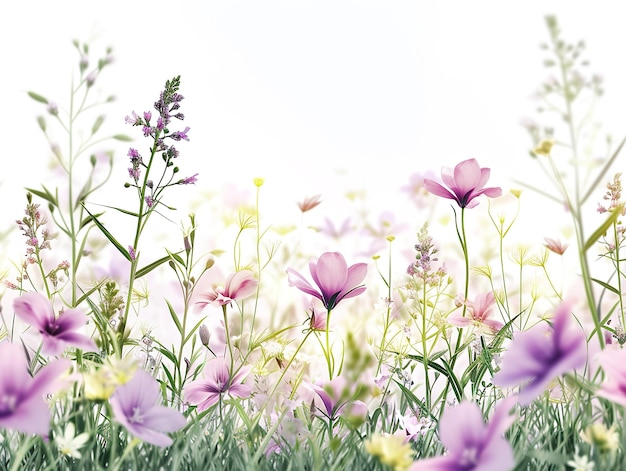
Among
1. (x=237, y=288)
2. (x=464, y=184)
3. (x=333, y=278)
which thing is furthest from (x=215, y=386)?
(x=464, y=184)

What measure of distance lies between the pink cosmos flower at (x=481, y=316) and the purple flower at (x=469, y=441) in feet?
1.53

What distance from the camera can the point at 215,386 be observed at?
1069 mm

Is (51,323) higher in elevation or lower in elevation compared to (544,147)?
lower

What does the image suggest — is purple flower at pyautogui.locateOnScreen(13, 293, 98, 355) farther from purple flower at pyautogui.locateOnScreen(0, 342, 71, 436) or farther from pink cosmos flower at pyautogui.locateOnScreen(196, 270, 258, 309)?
pink cosmos flower at pyautogui.locateOnScreen(196, 270, 258, 309)

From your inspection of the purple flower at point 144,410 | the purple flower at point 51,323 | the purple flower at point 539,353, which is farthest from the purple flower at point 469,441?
the purple flower at point 51,323

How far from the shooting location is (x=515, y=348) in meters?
0.64

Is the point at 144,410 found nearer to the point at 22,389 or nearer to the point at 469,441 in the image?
the point at 22,389

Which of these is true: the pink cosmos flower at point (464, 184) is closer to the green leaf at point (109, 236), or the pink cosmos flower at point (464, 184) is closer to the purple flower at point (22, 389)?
the green leaf at point (109, 236)

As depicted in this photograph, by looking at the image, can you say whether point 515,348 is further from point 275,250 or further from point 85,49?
point 85,49

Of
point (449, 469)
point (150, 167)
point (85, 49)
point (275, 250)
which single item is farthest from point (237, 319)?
point (449, 469)

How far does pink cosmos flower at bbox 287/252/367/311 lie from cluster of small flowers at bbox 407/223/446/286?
14 cm

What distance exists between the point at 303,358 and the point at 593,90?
61 cm

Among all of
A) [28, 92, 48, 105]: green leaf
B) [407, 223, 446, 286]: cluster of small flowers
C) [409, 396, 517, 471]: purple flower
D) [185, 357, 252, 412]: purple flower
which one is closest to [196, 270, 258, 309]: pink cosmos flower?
[185, 357, 252, 412]: purple flower

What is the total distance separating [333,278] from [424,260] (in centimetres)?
19
